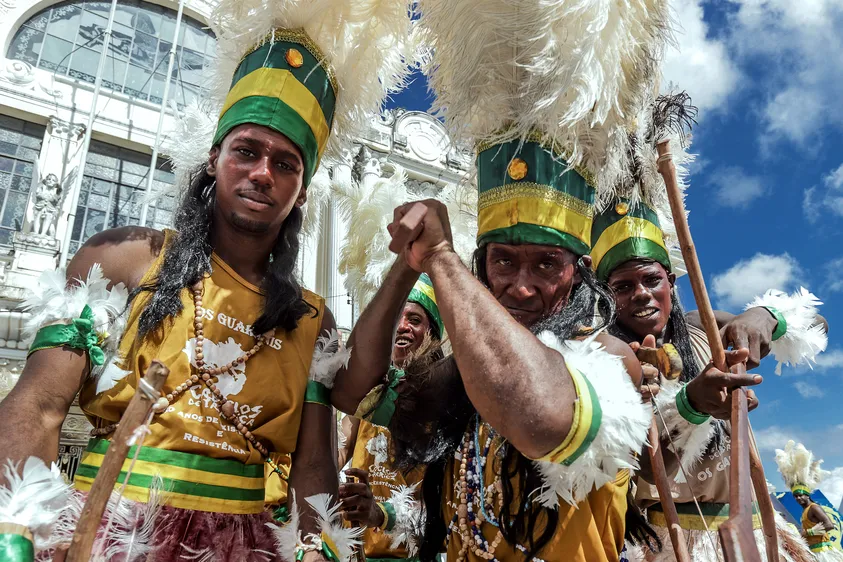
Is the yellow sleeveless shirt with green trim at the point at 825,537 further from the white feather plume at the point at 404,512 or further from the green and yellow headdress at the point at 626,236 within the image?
the white feather plume at the point at 404,512

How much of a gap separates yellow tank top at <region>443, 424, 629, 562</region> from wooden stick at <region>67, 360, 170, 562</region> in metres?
1.31

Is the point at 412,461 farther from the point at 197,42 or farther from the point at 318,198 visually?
the point at 197,42

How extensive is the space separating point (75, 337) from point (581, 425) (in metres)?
1.42

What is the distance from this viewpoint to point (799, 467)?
579 cm

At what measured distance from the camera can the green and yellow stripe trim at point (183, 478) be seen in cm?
→ 167

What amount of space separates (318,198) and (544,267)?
178 centimetres

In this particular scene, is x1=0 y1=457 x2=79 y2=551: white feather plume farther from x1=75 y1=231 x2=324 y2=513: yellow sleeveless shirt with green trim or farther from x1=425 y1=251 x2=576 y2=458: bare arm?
x1=425 y1=251 x2=576 y2=458: bare arm

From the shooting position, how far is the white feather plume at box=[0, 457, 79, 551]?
1226 mm

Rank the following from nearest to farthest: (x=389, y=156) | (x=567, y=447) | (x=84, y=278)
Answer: (x=567, y=447), (x=84, y=278), (x=389, y=156)

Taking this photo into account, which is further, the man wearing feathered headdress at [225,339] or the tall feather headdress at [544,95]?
the tall feather headdress at [544,95]

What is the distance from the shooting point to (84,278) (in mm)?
1798

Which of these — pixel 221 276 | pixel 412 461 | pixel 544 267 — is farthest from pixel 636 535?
pixel 221 276

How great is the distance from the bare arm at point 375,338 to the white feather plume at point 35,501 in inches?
36.0

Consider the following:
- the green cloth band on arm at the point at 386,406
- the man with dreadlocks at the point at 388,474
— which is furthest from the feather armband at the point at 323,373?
the man with dreadlocks at the point at 388,474
